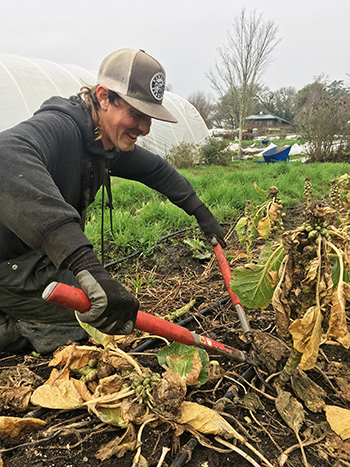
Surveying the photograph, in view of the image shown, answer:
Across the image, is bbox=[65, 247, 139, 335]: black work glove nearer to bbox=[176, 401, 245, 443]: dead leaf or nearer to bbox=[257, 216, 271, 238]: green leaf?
bbox=[176, 401, 245, 443]: dead leaf

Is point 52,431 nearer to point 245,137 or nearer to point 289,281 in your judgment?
point 289,281

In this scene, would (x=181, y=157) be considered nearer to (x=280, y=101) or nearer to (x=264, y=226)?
(x=264, y=226)

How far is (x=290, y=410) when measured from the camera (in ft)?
4.65

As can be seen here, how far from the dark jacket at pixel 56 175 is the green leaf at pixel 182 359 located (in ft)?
2.33

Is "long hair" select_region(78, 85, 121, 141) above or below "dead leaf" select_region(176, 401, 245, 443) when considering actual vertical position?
above

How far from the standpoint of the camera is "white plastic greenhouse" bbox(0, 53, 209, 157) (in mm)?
8586

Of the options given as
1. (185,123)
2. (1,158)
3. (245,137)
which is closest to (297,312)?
(1,158)

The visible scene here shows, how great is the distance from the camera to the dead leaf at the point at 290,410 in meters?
1.36

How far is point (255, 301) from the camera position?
1529mm

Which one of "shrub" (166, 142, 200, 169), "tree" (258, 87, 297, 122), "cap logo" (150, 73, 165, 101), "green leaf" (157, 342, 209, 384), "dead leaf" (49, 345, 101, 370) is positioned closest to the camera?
"green leaf" (157, 342, 209, 384)

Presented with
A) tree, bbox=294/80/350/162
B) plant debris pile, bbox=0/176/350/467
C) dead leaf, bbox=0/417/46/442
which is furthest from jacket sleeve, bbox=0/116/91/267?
tree, bbox=294/80/350/162

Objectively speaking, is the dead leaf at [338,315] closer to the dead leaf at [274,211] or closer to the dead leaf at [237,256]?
the dead leaf at [274,211]

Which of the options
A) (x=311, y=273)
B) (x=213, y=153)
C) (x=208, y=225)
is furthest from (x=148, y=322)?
(x=213, y=153)

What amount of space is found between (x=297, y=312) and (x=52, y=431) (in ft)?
3.65
